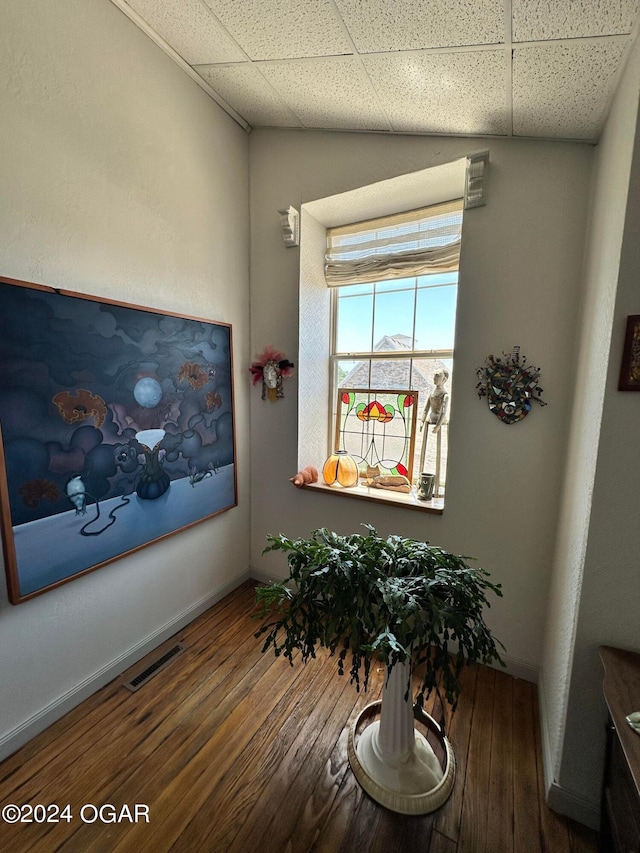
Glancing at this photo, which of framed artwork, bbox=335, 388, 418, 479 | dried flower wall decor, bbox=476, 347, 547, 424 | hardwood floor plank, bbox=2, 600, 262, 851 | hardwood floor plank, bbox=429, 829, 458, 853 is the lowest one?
hardwood floor plank, bbox=2, 600, 262, 851

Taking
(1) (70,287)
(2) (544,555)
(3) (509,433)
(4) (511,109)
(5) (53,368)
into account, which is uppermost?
(4) (511,109)

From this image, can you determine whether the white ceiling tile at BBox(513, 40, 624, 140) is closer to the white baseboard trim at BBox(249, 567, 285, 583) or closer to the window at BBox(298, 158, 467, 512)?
Result: the window at BBox(298, 158, 467, 512)

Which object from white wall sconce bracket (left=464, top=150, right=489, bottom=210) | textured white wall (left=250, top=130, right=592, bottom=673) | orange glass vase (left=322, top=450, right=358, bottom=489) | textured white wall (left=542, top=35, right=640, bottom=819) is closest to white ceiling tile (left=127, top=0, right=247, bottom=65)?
textured white wall (left=250, top=130, right=592, bottom=673)

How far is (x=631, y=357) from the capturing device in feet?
3.15

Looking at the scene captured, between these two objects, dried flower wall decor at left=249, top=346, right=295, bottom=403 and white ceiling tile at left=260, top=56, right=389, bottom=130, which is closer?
white ceiling tile at left=260, top=56, right=389, bottom=130

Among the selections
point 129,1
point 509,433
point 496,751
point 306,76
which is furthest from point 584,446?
point 129,1

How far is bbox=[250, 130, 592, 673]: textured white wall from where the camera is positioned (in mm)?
1478

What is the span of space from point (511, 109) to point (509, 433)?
128 centimetres

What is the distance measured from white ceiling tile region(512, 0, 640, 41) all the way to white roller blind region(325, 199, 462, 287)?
816 mm

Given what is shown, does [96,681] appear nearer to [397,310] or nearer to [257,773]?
[257,773]

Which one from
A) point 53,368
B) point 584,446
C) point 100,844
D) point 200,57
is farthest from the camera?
point 200,57

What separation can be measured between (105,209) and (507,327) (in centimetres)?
180

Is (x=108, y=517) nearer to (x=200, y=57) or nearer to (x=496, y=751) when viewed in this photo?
(x=496, y=751)

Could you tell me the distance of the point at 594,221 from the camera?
1.32 metres
